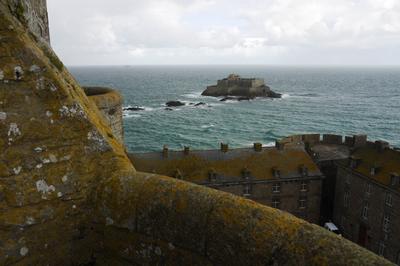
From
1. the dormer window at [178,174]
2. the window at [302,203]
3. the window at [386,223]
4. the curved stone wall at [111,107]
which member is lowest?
the window at [302,203]

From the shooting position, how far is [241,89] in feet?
440

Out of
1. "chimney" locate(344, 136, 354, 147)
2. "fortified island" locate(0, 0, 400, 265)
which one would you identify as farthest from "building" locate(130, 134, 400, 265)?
"fortified island" locate(0, 0, 400, 265)

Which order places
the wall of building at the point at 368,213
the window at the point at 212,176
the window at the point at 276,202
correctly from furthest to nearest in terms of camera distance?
the window at the point at 276,202 → the window at the point at 212,176 → the wall of building at the point at 368,213

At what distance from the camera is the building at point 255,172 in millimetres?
33656

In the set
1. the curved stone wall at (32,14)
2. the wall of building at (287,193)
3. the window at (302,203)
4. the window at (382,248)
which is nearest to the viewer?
the curved stone wall at (32,14)

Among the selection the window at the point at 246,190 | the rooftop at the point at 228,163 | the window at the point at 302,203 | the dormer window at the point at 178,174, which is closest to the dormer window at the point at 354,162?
the rooftop at the point at 228,163

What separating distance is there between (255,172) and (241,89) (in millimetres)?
101813

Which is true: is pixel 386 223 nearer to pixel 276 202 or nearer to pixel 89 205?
pixel 276 202

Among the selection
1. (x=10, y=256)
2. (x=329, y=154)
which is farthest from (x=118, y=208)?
(x=329, y=154)

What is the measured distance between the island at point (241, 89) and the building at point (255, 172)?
312ft

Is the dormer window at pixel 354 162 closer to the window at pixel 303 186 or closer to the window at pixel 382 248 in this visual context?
the window at pixel 303 186

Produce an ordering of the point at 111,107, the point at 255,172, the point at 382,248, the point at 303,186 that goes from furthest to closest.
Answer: the point at 303,186
the point at 255,172
the point at 382,248
the point at 111,107

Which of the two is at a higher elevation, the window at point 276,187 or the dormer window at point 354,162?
the dormer window at point 354,162

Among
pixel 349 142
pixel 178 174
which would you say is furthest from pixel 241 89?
pixel 178 174
